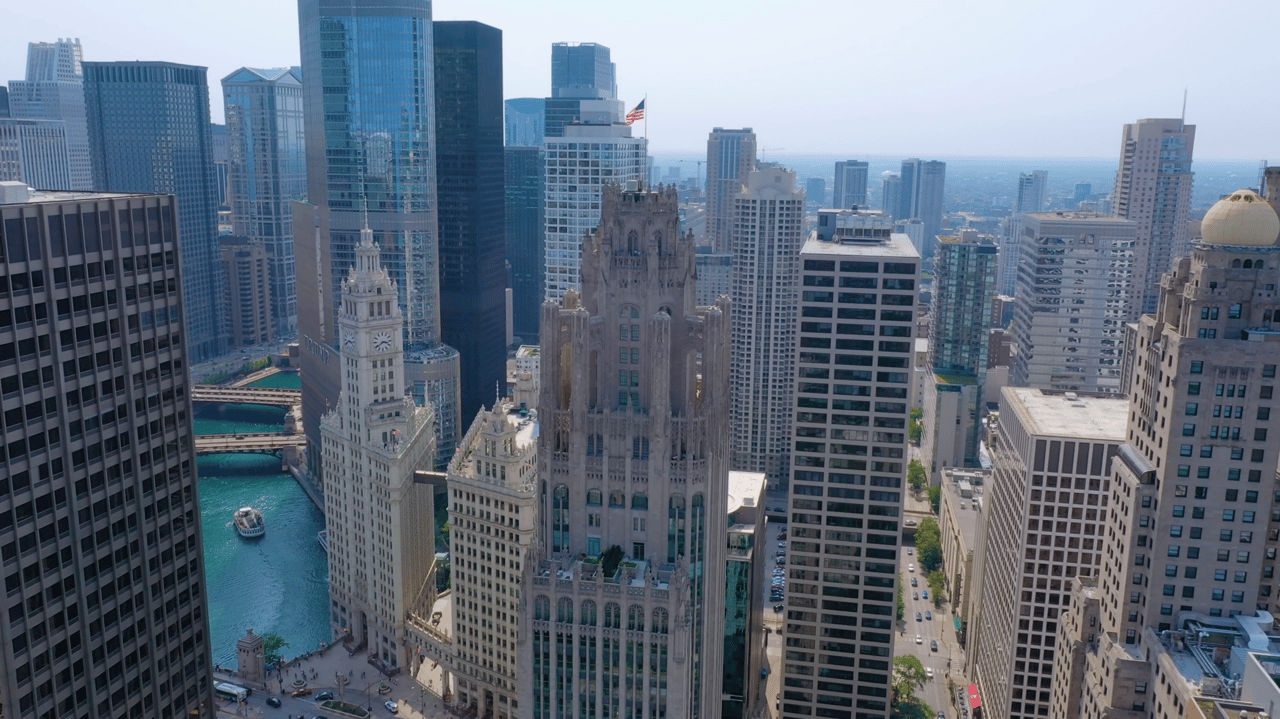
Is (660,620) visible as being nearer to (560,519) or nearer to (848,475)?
(560,519)

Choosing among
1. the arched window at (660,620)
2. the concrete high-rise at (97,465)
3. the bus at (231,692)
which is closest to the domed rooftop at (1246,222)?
the arched window at (660,620)

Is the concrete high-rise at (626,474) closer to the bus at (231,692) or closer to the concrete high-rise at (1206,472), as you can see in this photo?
the concrete high-rise at (1206,472)

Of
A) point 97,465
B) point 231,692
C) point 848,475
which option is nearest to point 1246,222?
point 848,475

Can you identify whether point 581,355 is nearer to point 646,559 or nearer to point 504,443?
point 646,559

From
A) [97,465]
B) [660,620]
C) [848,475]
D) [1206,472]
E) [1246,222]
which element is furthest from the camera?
[848,475]

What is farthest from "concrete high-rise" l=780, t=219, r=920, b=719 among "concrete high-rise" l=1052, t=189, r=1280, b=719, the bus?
the bus

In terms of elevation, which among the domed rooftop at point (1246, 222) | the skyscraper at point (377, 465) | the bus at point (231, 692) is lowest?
the bus at point (231, 692)
